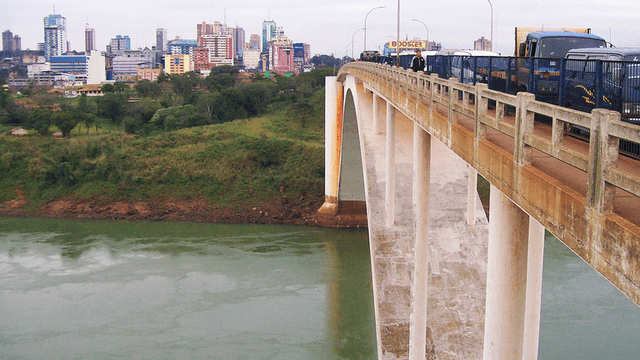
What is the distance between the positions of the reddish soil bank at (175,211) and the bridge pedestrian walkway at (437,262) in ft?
54.7

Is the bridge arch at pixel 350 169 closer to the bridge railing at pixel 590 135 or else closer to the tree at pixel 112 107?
the bridge railing at pixel 590 135

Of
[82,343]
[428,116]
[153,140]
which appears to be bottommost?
[82,343]

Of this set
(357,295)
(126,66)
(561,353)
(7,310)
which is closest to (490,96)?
(561,353)

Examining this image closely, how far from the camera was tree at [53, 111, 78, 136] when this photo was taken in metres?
Result: 46.6

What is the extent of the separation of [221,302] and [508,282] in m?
15.5

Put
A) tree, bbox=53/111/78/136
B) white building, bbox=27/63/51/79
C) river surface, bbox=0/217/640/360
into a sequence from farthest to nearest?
white building, bbox=27/63/51/79 < tree, bbox=53/111/78/136 < river surface, bbox=0/217/640/360

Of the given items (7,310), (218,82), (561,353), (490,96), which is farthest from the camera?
(218,82)

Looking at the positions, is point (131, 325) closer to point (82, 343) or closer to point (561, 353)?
point (82, 343)

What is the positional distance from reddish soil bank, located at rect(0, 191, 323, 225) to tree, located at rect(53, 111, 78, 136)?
11.4 meters

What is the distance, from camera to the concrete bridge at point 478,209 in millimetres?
3643

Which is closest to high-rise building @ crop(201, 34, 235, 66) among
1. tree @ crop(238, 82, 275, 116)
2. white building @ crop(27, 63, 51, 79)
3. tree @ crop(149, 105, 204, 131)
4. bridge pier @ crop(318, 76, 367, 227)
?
white building @ crop(27, 63, 51, 79)

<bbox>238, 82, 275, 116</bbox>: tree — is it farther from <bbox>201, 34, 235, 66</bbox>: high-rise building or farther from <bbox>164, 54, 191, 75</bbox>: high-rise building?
<bbox>201, 34, 235, 66</bbox>: high-rise building

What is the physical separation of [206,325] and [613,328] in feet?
35.4

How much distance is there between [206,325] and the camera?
17984 millimetres
